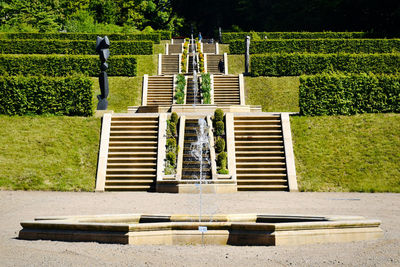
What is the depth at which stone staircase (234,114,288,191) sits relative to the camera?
20391 mm

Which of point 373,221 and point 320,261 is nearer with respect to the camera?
point 320,261

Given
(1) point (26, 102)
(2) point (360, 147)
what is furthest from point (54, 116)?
(2) point (360, 147)

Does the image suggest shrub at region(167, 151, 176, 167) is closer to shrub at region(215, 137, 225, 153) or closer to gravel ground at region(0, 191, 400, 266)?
shrub at region(215, 137, 225, 153)

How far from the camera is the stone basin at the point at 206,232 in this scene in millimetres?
10945

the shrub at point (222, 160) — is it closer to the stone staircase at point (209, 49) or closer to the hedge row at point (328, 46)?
the hedge row at point (328, 46)

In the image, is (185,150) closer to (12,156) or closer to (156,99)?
(12,156)

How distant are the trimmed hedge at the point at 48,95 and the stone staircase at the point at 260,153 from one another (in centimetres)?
805

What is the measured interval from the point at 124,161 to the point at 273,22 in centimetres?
5320

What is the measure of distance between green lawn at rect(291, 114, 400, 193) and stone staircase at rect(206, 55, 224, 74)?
2021 cm

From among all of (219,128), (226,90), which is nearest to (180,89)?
(226,90)

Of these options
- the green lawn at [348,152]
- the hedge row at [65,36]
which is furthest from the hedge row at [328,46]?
the green lawn at [348,152]

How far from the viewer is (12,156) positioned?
21.2 metres

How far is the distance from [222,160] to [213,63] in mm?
24937

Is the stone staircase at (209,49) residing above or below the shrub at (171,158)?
above
